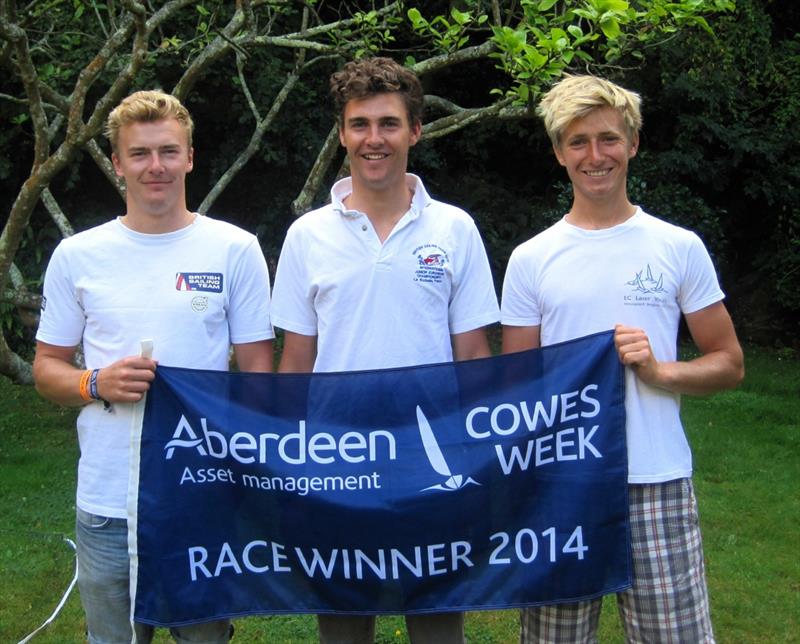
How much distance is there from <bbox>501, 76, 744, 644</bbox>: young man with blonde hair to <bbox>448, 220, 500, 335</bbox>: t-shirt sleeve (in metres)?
0.15

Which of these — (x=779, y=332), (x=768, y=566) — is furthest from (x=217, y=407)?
(x=779, y=332)

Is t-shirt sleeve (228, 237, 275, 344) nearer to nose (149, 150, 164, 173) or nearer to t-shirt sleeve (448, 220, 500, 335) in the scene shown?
nose (149, 150, 164, 173)

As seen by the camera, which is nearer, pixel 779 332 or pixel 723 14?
pixel 723 14

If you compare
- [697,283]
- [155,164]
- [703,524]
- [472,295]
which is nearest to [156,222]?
[155,164]

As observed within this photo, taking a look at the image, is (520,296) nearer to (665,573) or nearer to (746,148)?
(665,573)

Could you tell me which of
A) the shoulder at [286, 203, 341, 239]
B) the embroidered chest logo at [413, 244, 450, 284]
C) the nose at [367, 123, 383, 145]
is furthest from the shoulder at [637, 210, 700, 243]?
the shoulder at [286, 203, 341, 239]

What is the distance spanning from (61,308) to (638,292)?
6.11ft

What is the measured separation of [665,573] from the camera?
3.16 m

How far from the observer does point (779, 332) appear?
13773 mm

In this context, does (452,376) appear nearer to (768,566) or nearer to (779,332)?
(768,566)

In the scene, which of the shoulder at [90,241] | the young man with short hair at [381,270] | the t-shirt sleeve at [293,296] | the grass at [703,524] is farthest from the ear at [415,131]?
the grass at [703,524]

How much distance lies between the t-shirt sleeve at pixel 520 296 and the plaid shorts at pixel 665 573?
0.65m

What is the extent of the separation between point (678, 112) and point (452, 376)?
1092cm

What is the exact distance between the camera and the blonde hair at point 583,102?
3.21 m
